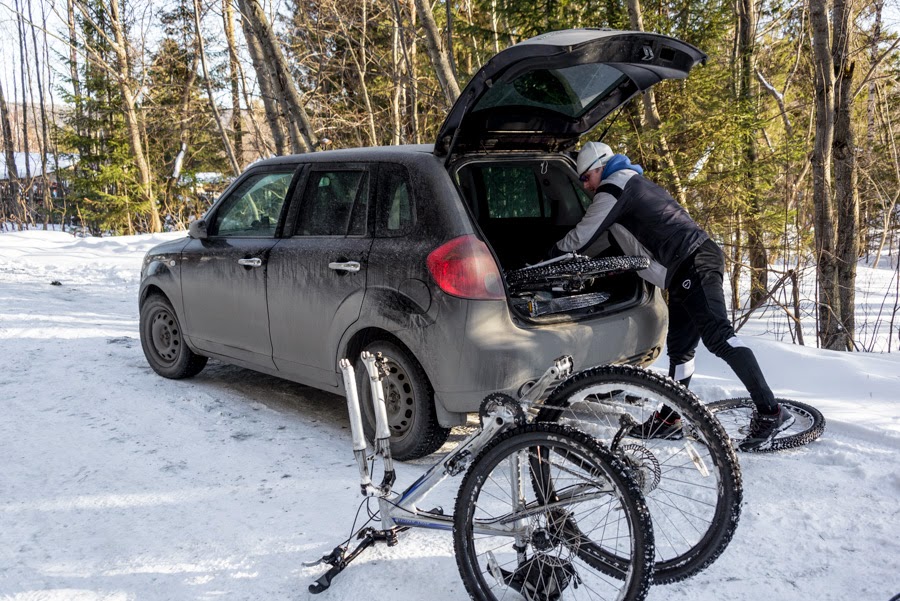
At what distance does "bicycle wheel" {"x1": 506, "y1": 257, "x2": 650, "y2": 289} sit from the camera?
394cm

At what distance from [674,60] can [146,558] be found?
359 cm

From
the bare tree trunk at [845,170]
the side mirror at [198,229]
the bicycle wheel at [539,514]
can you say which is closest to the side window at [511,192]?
the side mirror at [198,229]

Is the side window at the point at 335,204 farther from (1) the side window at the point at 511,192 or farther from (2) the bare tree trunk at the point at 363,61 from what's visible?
(2) the bare tree trunk at the point at 363,61

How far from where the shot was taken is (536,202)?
489cm

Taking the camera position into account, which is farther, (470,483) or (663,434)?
(663,434)

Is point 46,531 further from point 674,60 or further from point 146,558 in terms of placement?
point 674,60

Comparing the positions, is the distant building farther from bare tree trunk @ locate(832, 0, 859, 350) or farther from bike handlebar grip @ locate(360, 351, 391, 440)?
bike handlebar grip @ locate(360, 351, 391, 440)

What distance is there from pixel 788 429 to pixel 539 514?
8.02 ft

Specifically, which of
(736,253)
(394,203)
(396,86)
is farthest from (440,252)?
(396,86)

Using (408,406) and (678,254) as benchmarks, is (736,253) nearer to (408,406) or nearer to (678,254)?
(678,254)

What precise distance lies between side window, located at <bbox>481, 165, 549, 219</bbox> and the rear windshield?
0.52 metres

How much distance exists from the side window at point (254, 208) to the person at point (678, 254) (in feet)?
6.82

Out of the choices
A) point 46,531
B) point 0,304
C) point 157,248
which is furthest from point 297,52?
point 46,531

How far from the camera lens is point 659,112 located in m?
9.52
